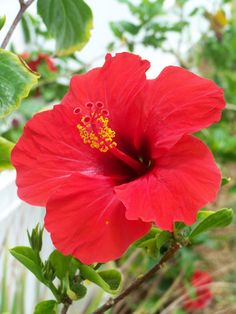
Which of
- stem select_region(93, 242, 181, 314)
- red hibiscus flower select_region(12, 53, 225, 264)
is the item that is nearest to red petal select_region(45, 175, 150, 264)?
red hibiscus flower select_region(12, 53, 225, 264)

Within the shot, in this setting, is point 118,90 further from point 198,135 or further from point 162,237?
point 198,135

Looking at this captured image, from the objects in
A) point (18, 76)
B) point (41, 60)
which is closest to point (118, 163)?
point (18, 76)

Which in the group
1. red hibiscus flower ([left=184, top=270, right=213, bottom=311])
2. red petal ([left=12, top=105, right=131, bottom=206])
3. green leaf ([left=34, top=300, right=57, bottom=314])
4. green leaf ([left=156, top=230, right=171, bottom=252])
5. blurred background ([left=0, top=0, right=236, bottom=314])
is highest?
red petal ([left=12, top=105, right=131, bottom=206])

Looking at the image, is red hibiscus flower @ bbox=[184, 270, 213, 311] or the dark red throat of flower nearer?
the dark red throat of flower

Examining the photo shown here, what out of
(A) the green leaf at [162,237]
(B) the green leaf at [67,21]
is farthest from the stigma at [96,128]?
(B) the green leaf at [67,21]

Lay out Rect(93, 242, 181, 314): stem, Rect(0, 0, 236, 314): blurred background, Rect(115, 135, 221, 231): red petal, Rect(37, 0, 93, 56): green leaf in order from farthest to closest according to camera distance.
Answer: Rect(0, 0, 236, 314): blurred background
Rect(37, 0, 93, 56): green leaf
Rect(93, 242, 181, 314): stem
Rect(115, 135, 221, 231): red petal

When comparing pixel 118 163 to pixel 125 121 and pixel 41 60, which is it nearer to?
pixel 125 121

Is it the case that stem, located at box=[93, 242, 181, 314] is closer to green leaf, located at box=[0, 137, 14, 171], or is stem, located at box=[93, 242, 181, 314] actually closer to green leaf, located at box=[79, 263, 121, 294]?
green leaf, located at box=[79, 263, 121, 294]
